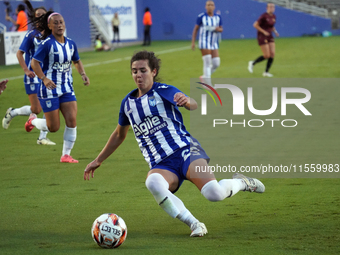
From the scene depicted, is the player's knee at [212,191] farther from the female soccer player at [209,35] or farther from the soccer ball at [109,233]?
the female soccer player at [209,35]

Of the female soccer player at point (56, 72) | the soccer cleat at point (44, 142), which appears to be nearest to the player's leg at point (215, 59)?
the soccer cleat at point (44, 142)

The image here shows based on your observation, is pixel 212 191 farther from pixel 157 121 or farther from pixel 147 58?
pixel 147 58

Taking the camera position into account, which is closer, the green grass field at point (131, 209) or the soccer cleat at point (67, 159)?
the green grass field at point (131, 209)

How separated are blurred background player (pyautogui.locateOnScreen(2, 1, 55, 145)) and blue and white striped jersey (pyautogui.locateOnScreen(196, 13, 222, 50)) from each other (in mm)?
6974

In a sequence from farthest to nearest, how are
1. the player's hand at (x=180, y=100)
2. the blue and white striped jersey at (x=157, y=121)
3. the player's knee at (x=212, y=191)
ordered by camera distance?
the blue and white striped jersey at (x=157, y=121)
the player's knee at (x=212, y=191)
the player's hand at (x=180, y=100)

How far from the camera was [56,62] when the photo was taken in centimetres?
757

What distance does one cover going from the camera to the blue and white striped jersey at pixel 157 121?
478 centimetres

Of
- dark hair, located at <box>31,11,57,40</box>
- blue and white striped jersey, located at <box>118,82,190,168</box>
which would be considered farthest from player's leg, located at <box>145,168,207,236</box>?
dark hair, located at <box>31,11,57,40</box>

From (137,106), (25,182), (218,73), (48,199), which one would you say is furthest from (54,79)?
(218,73)

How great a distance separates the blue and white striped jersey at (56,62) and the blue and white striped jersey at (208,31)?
26.5ft

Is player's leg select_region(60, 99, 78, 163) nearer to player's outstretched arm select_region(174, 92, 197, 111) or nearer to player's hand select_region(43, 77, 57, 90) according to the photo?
player's hand select_region(43, 77, 57, 90)

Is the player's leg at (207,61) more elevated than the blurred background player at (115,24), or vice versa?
the player's leg at (207,61)

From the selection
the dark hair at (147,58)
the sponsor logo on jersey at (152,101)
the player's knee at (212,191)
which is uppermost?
the dark hair at (147,58)

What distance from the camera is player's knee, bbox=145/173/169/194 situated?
443 centimetres
